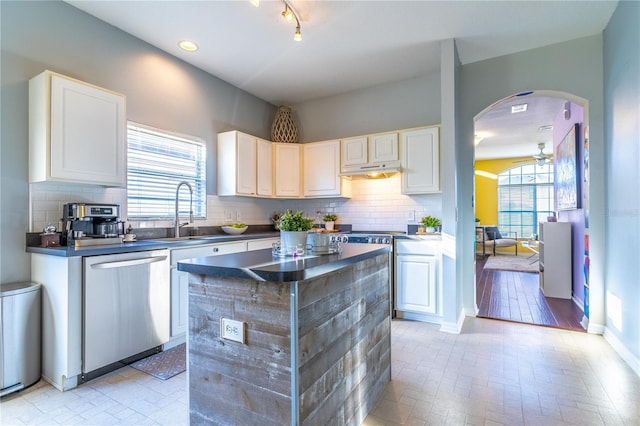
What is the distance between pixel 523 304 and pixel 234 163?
4077mm

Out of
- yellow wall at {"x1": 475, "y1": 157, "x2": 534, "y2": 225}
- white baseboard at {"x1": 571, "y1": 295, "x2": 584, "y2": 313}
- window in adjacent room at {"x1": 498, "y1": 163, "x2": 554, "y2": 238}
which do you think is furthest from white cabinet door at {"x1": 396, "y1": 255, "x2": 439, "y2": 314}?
window in adjacent room at {"x1": 498, "y1": 163, "x2": 554, "y2": 238}

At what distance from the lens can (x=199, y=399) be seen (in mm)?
1498

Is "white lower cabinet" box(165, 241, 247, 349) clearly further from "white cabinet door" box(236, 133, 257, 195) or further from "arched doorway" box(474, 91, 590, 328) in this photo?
"arched doorway" box(474, 91, 590, 328)

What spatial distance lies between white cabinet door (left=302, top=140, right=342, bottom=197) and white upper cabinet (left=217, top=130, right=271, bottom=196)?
856mm

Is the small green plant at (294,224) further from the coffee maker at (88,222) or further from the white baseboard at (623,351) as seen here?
the white baseboard at (623,351)

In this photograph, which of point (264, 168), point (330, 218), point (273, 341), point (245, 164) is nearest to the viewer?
point (273, 341)

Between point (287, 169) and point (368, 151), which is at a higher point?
point (368, 151)

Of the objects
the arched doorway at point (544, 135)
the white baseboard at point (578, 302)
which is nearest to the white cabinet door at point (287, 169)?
the arched doorway at point (544, 135)

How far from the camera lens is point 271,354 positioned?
132 centimetres

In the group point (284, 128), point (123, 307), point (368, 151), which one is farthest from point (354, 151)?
point (123, 307)

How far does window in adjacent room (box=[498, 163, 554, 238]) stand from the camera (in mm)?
9141

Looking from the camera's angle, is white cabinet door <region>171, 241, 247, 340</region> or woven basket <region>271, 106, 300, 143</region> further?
woven basket <region>271, 106, 300, 143</region>

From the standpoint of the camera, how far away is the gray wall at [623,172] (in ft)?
7.84

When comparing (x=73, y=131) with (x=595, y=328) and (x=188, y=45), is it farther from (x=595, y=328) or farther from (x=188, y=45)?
(x=595, y=328)
